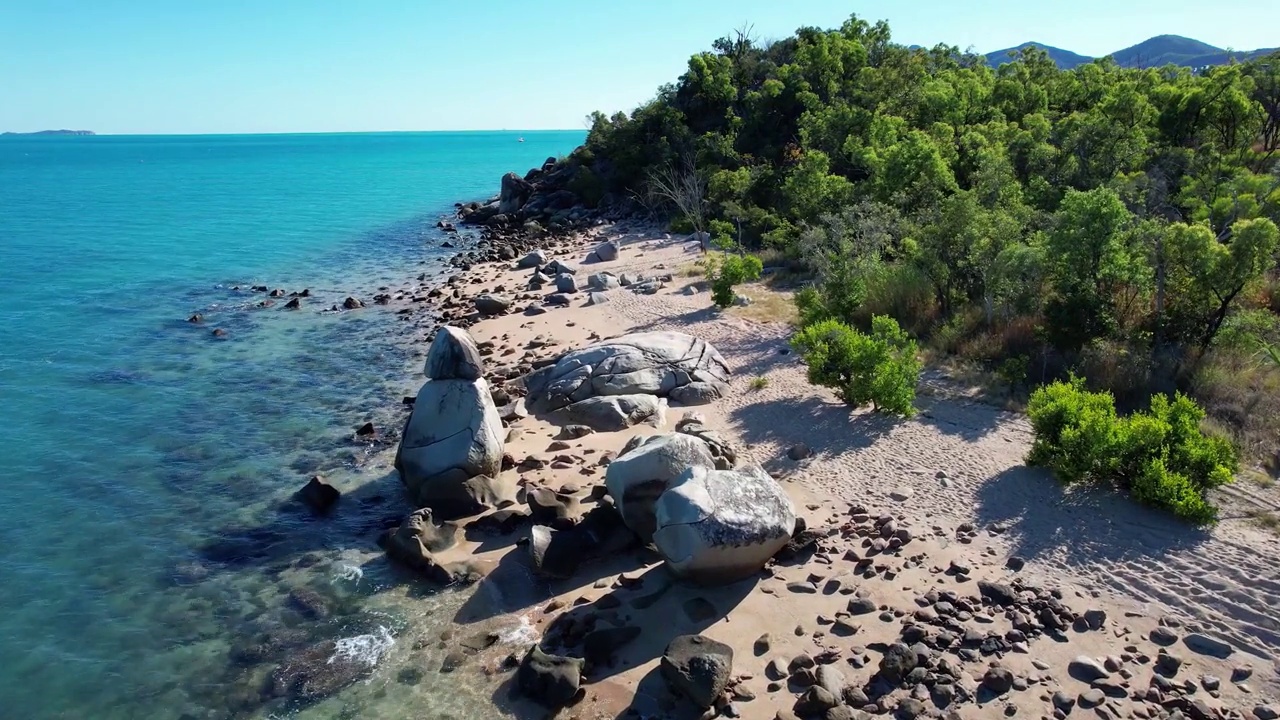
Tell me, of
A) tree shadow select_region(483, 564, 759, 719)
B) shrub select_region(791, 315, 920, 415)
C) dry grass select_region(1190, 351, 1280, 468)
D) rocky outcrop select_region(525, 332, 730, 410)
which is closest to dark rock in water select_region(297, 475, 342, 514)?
rocky outcrop select_region(525, 332, 730, 410)

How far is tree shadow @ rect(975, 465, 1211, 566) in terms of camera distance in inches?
481

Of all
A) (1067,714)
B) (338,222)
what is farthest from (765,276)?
(338,222)

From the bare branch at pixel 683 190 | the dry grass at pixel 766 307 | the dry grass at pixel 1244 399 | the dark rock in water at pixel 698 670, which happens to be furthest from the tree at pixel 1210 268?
the bare branch at pixel 683 190

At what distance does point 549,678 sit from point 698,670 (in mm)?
2030

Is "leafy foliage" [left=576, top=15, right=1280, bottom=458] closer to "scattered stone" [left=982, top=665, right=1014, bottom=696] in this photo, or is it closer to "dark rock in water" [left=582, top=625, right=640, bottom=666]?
"scattered stone" [left=982, top=665, right=1014, bottom=696]

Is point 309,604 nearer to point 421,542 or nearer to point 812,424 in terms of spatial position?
point 421,542

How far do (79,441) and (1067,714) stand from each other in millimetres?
22365

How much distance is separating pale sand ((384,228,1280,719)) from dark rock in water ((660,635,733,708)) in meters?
0.31

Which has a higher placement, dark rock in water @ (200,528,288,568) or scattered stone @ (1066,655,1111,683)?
scattered stone @ (1066,655,1111,683)

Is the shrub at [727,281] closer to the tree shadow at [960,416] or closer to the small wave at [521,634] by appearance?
the tree shadow at [960,416]

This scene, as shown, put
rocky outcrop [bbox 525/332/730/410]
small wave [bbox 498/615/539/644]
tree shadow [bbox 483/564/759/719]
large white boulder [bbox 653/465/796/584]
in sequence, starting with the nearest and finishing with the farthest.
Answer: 1. tree shadow [bbox 483/564/759/719]
2. small wave [bbox 498/615/539/644]
3. large white boulder [bbox 653/465/796/584]
4. rocky outcrop [bbox 525/332/730/410]

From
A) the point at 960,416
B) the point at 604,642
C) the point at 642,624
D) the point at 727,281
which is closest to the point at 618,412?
the point at 642,624

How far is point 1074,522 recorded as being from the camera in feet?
42.8

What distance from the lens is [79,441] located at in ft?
65.8
